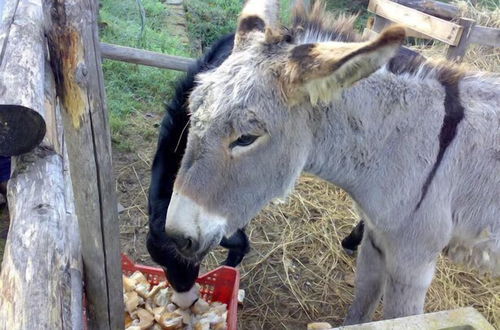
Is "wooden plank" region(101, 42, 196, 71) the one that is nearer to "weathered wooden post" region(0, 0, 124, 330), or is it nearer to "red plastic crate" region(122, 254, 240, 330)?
"red plastic crate" region(122, 254, 240, 330)

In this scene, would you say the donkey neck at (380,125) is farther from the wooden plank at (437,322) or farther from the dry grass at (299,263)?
the dry grass at (299,263)

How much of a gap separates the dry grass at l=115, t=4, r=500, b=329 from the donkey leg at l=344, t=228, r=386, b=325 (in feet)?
1.04

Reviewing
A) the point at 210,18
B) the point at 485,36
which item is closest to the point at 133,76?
the point at 210,18

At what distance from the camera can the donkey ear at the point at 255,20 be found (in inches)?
72.3

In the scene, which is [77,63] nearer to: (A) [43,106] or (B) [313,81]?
(A) [43,106]

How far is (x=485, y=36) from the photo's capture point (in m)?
4.52

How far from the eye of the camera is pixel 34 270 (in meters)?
1.15

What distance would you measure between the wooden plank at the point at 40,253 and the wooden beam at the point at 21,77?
0.36 feet

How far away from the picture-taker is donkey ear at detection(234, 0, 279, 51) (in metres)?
1.84

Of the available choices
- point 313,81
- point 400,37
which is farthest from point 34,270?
point 400,37

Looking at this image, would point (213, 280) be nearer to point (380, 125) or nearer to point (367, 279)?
point (367, 279)

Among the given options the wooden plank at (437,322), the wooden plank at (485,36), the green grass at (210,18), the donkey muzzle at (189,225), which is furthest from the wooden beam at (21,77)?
the green grass at (210,18)

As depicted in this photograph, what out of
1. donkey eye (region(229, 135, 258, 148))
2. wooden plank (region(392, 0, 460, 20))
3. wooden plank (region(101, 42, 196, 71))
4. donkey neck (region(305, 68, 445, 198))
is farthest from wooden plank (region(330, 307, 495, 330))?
wooden plank (region(392, 0, 460, 20))

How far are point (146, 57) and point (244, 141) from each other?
2132 mm
